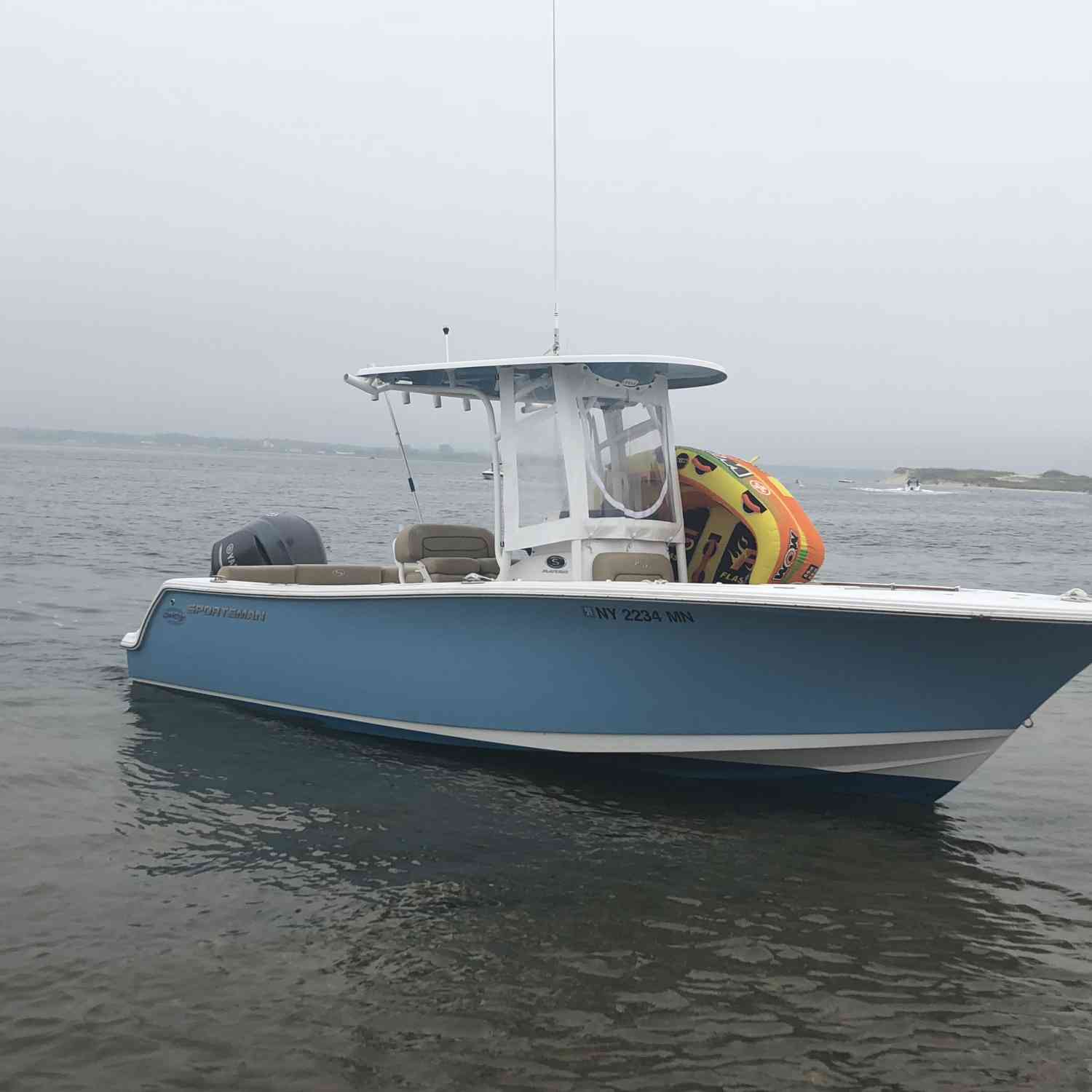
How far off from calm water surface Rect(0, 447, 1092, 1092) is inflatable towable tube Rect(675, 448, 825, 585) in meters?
1.46

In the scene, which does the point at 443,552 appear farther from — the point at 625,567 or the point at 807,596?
the point at 807,596

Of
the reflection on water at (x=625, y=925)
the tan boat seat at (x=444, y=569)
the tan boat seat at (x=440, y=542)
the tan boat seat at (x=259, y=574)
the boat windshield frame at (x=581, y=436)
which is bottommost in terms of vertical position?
the reflection on water at (x=625, y=925)

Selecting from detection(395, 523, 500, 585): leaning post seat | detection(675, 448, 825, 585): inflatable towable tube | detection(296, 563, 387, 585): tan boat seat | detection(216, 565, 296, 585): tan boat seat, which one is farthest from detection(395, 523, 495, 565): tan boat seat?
detection(675, 448, 825, 585): inflatable towable tube

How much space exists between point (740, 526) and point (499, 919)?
130 inches

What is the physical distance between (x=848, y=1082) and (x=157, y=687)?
7.08 meters

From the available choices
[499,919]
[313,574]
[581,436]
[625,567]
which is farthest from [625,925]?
[313,574]

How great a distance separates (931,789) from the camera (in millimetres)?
6457

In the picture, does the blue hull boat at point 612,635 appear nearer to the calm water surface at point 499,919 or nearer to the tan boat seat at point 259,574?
the tan boat seat at point 259,574

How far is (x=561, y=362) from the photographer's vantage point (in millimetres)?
7016

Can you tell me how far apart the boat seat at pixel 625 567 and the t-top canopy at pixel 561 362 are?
1.27m

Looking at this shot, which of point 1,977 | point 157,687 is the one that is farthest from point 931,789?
point 157,687

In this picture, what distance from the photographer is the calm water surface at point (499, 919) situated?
12.5 ft

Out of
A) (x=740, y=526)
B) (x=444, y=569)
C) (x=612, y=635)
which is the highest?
(x=740, y=526)

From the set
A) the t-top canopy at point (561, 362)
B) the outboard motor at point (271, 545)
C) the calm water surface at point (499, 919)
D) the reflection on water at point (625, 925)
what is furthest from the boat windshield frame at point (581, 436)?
the outboard motor at point (271, 545)
